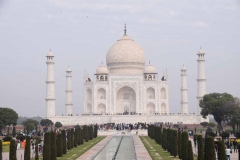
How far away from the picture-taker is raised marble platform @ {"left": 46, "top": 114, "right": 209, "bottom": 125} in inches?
1661

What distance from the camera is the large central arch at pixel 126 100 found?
46.4 meters

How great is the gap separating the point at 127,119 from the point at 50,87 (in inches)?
280

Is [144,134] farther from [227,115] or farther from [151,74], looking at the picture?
[151,74]

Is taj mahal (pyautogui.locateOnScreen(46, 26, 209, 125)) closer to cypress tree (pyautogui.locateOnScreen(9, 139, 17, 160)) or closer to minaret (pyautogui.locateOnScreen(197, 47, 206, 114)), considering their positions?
minaret (pyautogui.locateOnScreen(197, 47, 206, 114))

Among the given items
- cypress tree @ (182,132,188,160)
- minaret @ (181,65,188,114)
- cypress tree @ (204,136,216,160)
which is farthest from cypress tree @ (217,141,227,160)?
minaret @ (181,65,188,114)

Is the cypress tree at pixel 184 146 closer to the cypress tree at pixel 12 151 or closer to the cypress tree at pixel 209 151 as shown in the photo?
the cypress tree at pixel 209 151

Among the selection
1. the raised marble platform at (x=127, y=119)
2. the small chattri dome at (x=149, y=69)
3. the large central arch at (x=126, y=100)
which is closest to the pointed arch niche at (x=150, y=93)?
the large central arch at (x=126, y=100)

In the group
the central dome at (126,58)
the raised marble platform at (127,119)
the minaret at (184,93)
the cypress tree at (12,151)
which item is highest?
the central dome at (126,58)

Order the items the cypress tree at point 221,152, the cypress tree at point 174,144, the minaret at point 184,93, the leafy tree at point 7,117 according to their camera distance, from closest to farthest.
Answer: the cypress tree at point 221,152
the cypress tree at point 174,144
the leafy tree at point 7,117
the minaret at point 184,93

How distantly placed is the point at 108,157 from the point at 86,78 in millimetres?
30150

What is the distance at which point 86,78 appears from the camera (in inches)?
1866

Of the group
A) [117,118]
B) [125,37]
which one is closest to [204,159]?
[117,118]

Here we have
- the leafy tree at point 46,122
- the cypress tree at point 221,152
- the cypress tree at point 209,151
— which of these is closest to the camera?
the cypress tree at point 221,152

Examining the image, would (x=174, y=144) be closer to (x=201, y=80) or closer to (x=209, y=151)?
(x=209, y=151)
